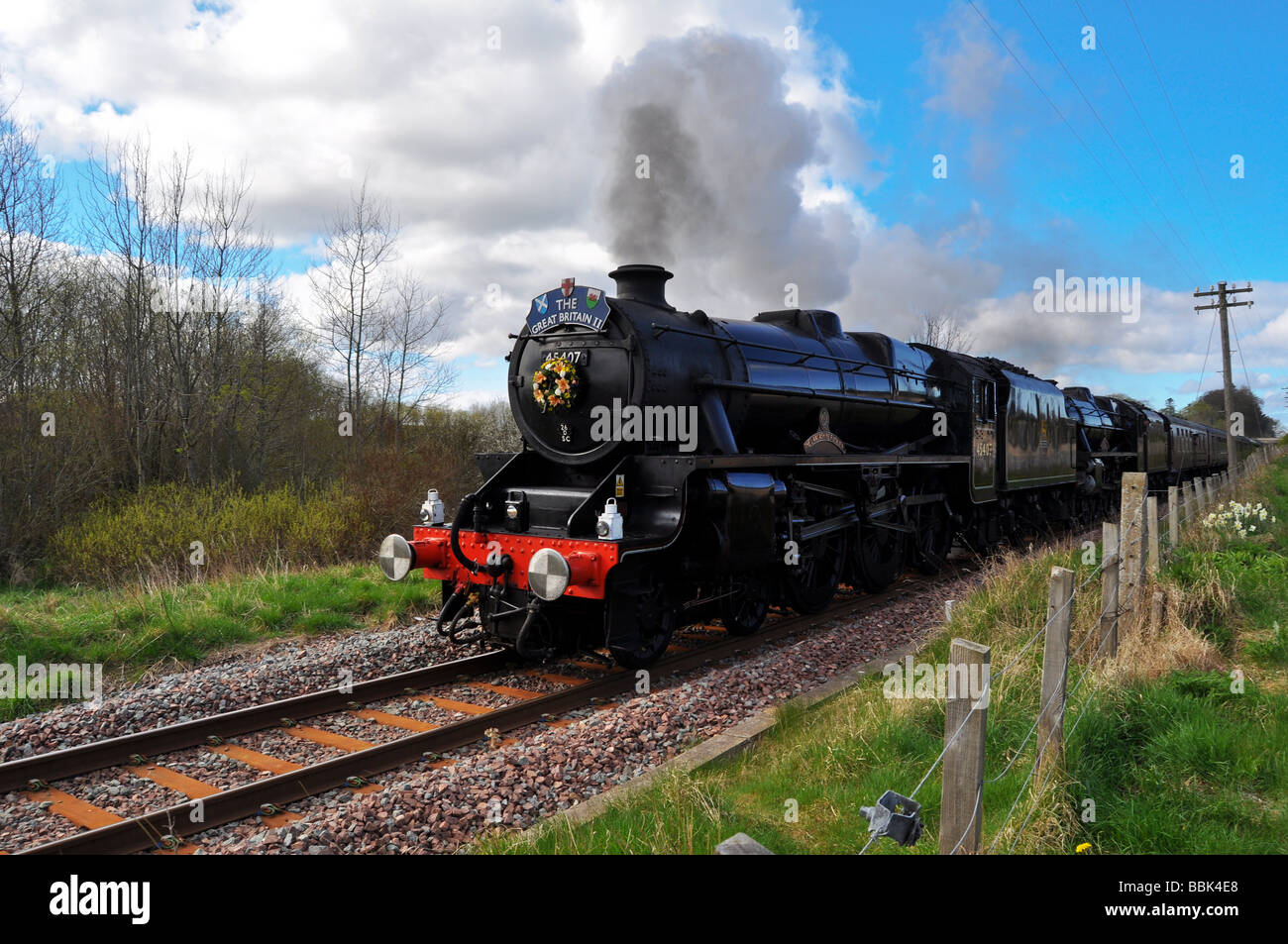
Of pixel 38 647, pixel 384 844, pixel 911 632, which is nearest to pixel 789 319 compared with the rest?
pixel 911 632

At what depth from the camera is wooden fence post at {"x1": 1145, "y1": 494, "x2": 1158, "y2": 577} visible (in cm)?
731

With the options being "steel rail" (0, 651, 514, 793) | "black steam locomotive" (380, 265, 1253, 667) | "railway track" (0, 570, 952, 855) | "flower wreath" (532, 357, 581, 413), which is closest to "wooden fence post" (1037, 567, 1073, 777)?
"black steam locomotive" (380, 265, 1253, 667)

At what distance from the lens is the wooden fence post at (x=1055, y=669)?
3650mm

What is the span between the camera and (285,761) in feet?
16.8

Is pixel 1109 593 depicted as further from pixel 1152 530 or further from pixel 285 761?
pixel 285 761

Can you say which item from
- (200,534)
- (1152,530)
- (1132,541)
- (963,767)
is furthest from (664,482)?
(200,534)

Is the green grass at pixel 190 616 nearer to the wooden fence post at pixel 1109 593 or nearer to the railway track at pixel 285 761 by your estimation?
the railway track at pixel 285 761

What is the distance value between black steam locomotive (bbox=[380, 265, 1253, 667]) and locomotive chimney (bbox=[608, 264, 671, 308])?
0.05 ft

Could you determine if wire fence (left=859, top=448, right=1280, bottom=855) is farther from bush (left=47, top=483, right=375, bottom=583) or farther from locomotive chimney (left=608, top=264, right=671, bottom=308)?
bush (left=47, top=483, right=375, bottom=583)

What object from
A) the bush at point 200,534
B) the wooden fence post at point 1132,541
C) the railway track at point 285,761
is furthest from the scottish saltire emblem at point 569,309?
the bush at point 200,534

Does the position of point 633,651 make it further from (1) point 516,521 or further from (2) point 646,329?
(2) point 646,329

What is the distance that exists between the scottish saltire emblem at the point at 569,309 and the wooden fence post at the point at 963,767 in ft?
16.5

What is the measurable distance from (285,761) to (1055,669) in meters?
4.64
